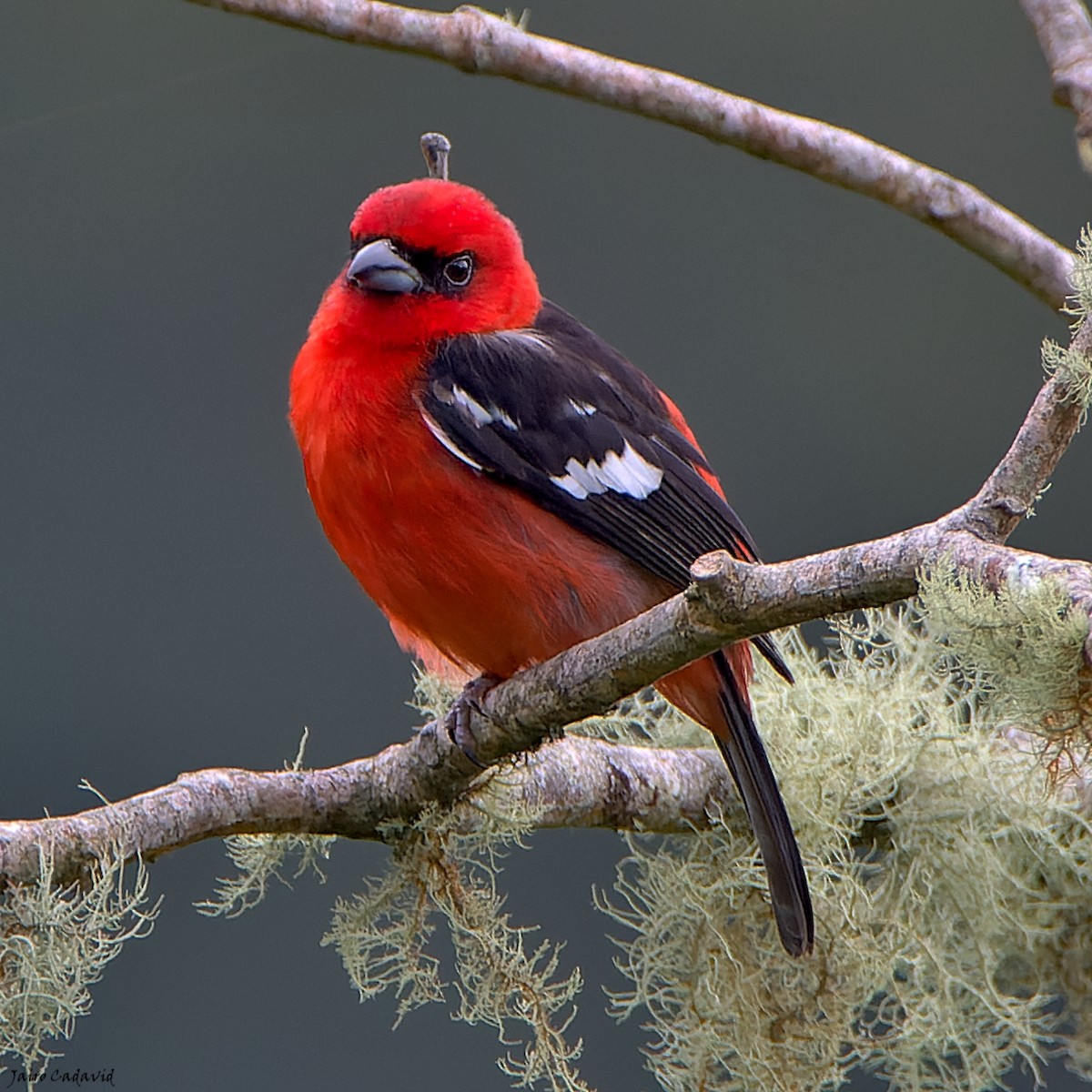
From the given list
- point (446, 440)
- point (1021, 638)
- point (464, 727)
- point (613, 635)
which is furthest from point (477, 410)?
point (1021, 638)

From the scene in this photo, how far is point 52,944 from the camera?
5.09 ft

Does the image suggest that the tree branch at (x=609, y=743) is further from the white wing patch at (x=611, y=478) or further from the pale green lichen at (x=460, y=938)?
the white wing patch at (x=611, y=478)

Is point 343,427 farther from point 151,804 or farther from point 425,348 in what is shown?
point 151,804

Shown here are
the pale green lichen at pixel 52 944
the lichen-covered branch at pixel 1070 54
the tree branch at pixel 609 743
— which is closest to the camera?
the tree branch at pixel 609 743

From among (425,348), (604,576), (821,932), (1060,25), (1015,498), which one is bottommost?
(821,932)

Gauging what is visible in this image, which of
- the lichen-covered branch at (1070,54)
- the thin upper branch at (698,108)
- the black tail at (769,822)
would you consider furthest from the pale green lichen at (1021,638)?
the lichen-covered branch at (1070,54)

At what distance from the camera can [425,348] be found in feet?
6.89

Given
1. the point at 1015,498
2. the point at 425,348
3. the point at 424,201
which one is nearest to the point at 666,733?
the point at 425,348

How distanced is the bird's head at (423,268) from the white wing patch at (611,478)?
28 centimetres

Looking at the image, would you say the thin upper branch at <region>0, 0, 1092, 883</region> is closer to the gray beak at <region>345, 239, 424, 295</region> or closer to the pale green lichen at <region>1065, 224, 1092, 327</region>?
the pale green lichen at <region>1065, 224, 1092, 327</region>

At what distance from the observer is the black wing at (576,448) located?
2.00 m

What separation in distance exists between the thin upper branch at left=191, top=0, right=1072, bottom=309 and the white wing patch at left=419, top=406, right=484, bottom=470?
487 mm

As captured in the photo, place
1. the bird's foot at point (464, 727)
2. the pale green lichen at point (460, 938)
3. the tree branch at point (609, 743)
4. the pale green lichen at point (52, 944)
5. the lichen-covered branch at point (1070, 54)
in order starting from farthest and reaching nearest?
the lichen-covered branch at point (1070, 54) < the pale green lichen at point (460, 938) < the bird's foot at point (464, 727) < the pale green lichen at point (52, 944) < the tree branch at point (609, 743)

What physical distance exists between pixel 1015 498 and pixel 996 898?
95 centimetres
